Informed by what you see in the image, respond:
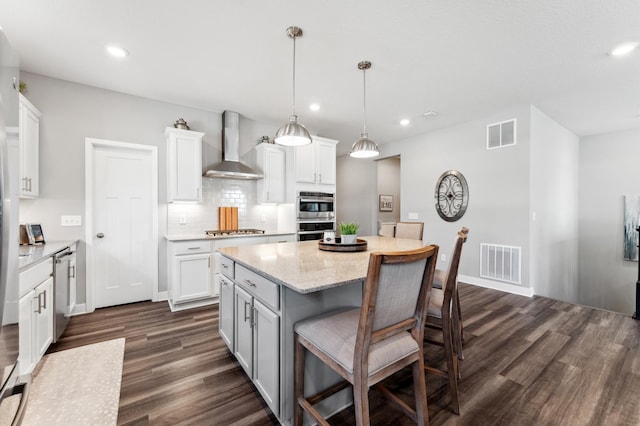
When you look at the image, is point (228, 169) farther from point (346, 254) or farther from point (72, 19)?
point (346, 254)

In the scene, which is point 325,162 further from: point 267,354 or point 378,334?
point 378,334

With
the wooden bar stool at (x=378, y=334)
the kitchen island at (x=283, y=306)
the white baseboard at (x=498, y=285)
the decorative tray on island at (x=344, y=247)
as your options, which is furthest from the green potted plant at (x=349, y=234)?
the white baseboard at (x=498, y=285)

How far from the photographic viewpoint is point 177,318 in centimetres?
317

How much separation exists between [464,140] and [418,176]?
3.42 feet

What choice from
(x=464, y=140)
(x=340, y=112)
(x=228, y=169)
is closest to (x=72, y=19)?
(x=228, y=169)

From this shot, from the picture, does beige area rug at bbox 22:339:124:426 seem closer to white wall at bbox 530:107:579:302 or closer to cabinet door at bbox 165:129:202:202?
cabinet door at bbox 165:129:202:202

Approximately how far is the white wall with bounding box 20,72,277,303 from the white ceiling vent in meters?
4.80

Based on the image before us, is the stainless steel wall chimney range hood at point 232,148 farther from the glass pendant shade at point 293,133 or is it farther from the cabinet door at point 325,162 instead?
the glass pendant shade at point 293,133

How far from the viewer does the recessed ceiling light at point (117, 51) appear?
8.58 ft

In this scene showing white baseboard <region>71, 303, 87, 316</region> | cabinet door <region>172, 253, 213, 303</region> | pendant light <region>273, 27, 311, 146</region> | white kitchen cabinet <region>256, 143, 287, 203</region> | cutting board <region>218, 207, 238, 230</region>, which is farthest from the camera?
white kitchen cabinet <region>256, 143, 287, 203</region>

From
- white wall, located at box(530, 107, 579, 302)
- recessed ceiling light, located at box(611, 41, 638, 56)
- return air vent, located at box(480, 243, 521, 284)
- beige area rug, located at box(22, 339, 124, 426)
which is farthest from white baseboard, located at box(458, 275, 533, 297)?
beige area rug, located at box(22, 339, 124, 426)

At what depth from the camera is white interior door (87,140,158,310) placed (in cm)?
342

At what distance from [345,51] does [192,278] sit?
308 cm

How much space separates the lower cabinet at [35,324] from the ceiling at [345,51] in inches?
84.2
